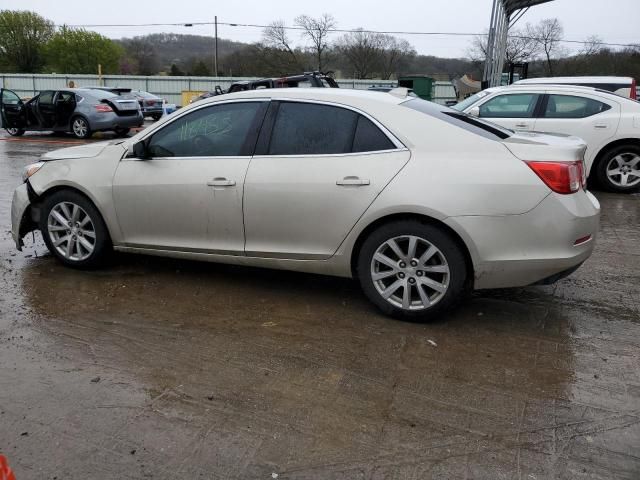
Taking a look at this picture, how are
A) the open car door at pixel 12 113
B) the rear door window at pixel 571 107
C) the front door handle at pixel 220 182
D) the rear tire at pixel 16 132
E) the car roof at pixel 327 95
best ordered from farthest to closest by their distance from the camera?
the rear tire at pixel 16 132 → the open car door at pixel 12 113 → the rear door window at pixel 571 107 → the front door handle at pixel 220 182 → the car roof at pixel 327 95

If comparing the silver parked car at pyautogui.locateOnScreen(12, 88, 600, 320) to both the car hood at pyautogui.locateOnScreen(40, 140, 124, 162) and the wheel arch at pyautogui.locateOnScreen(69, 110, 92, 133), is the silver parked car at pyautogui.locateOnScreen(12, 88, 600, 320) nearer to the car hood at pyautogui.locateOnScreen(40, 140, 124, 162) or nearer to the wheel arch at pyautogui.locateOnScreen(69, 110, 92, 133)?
the car hood at pyautogui.locateOnScreen(40, 140, 124, 162)

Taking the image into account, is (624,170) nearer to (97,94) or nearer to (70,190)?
(70,190)

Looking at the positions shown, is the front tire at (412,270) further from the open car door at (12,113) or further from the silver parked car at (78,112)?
the open car door at (12,113)

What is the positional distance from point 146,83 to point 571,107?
32.0m

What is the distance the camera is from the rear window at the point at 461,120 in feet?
13.5

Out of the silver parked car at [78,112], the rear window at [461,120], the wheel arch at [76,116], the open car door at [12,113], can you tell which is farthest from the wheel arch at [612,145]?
the open car door at [12,113]

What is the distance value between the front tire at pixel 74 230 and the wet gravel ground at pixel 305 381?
0.20 metres

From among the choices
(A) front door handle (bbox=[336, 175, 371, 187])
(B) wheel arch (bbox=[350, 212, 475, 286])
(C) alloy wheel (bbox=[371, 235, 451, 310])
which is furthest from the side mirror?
(C) alloy wheel (bbox=[371, 235, 451, 310])

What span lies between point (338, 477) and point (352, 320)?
1703mm

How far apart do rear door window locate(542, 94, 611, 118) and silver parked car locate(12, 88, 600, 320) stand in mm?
5067

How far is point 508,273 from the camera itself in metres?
3.84

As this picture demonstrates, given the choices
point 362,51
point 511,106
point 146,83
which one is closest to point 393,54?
point 362,51

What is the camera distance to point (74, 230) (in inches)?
201

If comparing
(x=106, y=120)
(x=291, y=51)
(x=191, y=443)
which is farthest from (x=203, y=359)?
(x=291, y=51)
